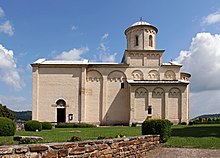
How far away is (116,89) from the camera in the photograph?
37.0 meters

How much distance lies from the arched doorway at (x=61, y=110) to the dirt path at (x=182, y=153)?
26.1m

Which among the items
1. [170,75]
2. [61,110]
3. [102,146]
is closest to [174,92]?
[170,75]

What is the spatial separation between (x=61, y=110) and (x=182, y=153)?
90.8 feet

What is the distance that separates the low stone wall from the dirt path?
49 cm

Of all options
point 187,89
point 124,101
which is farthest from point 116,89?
point 187,89

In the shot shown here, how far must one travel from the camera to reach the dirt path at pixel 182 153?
997 centimetres

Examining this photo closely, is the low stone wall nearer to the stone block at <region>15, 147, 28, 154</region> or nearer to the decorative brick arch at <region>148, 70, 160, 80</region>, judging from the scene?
the stone block at <region>15, 147, 28, 154</region>

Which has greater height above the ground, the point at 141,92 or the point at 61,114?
the point at 141,92

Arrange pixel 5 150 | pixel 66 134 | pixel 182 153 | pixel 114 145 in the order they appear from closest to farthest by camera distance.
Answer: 1. pixel 5 150
2. pixel 114 145
3. pixel 182 153
4. pixel 66 134

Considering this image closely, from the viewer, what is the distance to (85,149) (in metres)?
6.04

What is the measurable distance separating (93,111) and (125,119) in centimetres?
455

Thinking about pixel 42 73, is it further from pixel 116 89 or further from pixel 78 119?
pixel 116 89

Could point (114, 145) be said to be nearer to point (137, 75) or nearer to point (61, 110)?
point (61, 110)

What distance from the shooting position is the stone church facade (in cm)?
3512
